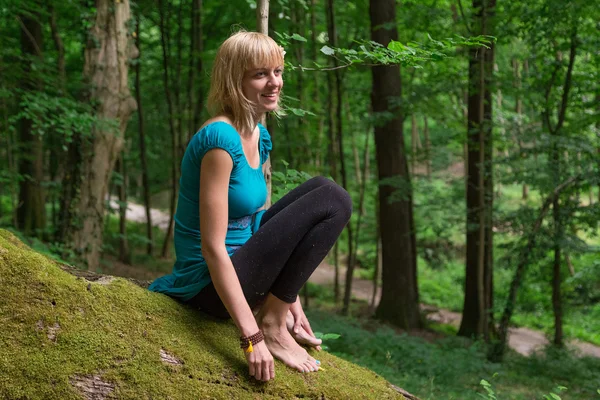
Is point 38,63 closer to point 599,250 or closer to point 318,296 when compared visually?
point 599,250

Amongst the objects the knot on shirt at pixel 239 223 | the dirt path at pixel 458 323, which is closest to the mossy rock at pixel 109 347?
the knot on shirt at pixel 239 223

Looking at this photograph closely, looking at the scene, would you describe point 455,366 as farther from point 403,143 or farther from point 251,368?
point 251,368

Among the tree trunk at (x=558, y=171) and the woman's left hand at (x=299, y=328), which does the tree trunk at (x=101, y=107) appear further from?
the tree trunk at (x=558, y=171)

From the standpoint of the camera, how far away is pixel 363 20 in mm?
11422

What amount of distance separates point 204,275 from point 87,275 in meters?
0.55

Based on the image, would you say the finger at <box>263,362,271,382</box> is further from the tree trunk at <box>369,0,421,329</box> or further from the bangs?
the tree trunk at <box>369,0,421,329</box>

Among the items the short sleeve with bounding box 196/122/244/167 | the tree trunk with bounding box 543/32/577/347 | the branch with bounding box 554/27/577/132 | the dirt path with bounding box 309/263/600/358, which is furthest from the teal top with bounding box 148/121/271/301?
the dirt path with bounding box 309/263/600/358

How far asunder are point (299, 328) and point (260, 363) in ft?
1.56

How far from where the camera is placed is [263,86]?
239 centimetres

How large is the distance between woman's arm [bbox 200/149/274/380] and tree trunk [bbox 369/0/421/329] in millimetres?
7554

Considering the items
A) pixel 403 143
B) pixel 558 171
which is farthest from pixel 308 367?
pixel 403 143

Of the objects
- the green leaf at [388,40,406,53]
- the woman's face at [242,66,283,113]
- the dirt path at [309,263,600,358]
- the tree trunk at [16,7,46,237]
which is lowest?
the dirt path at [309,263,600,358]

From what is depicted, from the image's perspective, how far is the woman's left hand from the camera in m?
2.59

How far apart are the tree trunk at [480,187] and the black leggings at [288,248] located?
509 cm
